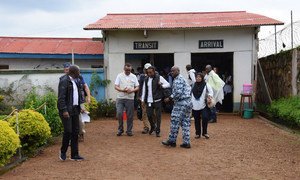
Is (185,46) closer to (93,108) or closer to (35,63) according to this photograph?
(93,108)

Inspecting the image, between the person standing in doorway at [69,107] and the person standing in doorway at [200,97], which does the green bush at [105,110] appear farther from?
the person standing in doorway at [69,107]

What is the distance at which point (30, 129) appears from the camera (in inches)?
311

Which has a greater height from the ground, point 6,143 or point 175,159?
point 6,143

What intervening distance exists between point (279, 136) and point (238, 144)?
171 cm

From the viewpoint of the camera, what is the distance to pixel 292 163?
7.17 m

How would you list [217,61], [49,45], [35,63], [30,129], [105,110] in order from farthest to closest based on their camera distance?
[49,45]
[35,63]
[217,61]
[105,110]
[30,129]

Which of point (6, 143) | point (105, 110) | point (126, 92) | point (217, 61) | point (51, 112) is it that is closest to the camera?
point (6, 143)

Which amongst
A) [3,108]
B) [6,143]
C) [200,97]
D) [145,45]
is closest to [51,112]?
[6,143]

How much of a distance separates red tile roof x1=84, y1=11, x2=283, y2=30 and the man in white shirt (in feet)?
15.9

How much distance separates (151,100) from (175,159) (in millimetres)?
2665

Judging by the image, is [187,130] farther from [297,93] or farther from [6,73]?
[6,73]

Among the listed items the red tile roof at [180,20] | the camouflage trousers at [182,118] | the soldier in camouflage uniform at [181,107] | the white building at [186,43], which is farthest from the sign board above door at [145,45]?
the camouflage trousers at [182,118]

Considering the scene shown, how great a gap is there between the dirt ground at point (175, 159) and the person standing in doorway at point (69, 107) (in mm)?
281

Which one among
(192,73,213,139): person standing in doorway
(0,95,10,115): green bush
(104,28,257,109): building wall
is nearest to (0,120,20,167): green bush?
(192,73,213,139): person standing in doorway
